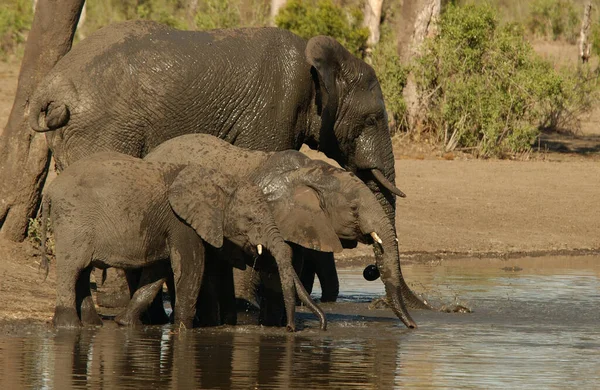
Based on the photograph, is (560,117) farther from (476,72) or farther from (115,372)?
(115,372)

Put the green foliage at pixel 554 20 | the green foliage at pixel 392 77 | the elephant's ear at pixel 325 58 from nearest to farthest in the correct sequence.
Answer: the elephant's ear at pixel 325 58, the green foliage at pixel 392 77, the green foliage at pixel 554 20

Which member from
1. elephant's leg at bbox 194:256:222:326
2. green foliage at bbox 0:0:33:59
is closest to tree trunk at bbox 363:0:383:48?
green foliage at bbox 0:0:33:59

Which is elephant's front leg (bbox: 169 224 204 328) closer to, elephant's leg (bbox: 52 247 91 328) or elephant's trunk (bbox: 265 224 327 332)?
elephant's trunk (bbox: 265 224 327 332)

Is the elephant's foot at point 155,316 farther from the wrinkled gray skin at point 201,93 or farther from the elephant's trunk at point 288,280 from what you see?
the wrinkled gray skin at point 201,93

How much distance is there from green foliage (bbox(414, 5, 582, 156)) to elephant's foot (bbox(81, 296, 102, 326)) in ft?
42.6

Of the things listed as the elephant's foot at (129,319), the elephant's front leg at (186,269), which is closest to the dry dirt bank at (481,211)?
the elephant's foot at (129,319)

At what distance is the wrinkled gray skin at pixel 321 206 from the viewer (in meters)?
10.5

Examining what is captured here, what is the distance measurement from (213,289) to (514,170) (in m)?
11.1

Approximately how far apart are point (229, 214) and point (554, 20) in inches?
1396

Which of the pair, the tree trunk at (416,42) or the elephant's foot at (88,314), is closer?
the elephant's foot at (88,314)

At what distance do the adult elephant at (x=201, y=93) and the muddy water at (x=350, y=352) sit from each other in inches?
59.7

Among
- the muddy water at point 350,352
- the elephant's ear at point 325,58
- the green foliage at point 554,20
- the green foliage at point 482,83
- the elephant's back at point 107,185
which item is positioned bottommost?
the muddy water at point 350,352

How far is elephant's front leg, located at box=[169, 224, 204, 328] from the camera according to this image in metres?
10.2

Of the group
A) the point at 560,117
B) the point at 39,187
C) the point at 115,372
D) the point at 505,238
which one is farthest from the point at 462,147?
the point at 115,372
